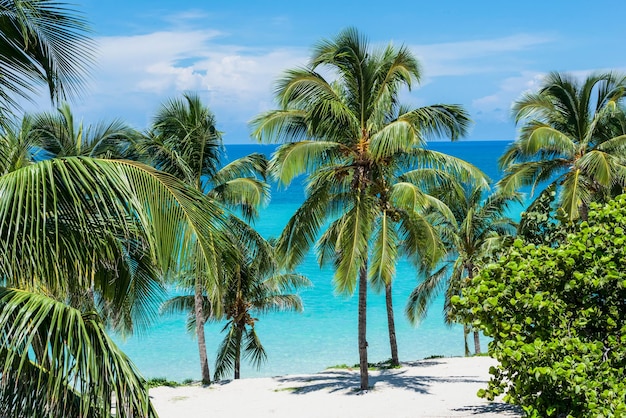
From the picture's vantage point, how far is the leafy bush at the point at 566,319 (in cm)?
757

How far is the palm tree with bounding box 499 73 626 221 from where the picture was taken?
18109mm

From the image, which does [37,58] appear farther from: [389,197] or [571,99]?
[571,99]

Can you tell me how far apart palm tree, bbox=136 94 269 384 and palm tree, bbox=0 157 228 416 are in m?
15.0

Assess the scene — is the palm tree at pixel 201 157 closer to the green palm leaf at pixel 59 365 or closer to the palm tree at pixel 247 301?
the palm tree at pixel 247 301

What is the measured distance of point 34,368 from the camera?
520 cm

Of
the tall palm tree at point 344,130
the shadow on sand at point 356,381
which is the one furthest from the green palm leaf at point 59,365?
the shadow on sand at point 356,381

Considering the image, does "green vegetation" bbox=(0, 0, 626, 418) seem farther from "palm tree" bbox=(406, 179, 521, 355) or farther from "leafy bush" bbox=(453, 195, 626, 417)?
"palm tree" bbox=(406, 179, 521, 355)

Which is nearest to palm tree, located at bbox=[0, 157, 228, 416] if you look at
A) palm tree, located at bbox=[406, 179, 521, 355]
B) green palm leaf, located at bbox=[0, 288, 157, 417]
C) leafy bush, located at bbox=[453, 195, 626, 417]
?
green palm leaf, located at bbox=[0, 288, 157, 417]

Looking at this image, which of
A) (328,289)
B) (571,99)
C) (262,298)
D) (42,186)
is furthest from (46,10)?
(328,289)

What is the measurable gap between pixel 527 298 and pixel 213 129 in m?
15.5

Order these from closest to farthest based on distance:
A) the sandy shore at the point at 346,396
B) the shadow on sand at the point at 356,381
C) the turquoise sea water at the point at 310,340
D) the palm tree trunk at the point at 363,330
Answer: the sandy shore at the point at 346,396 → the palm tree trunk at the point at 363,330 → the shadow on sand at the point at 356,381 → the turquoise sea water at the point at 310,340

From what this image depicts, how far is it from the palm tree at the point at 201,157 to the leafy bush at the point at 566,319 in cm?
1351

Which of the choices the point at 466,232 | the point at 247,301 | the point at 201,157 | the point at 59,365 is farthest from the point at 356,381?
the point at 59,365

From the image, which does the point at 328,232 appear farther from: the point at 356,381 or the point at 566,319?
the point at 566,319
